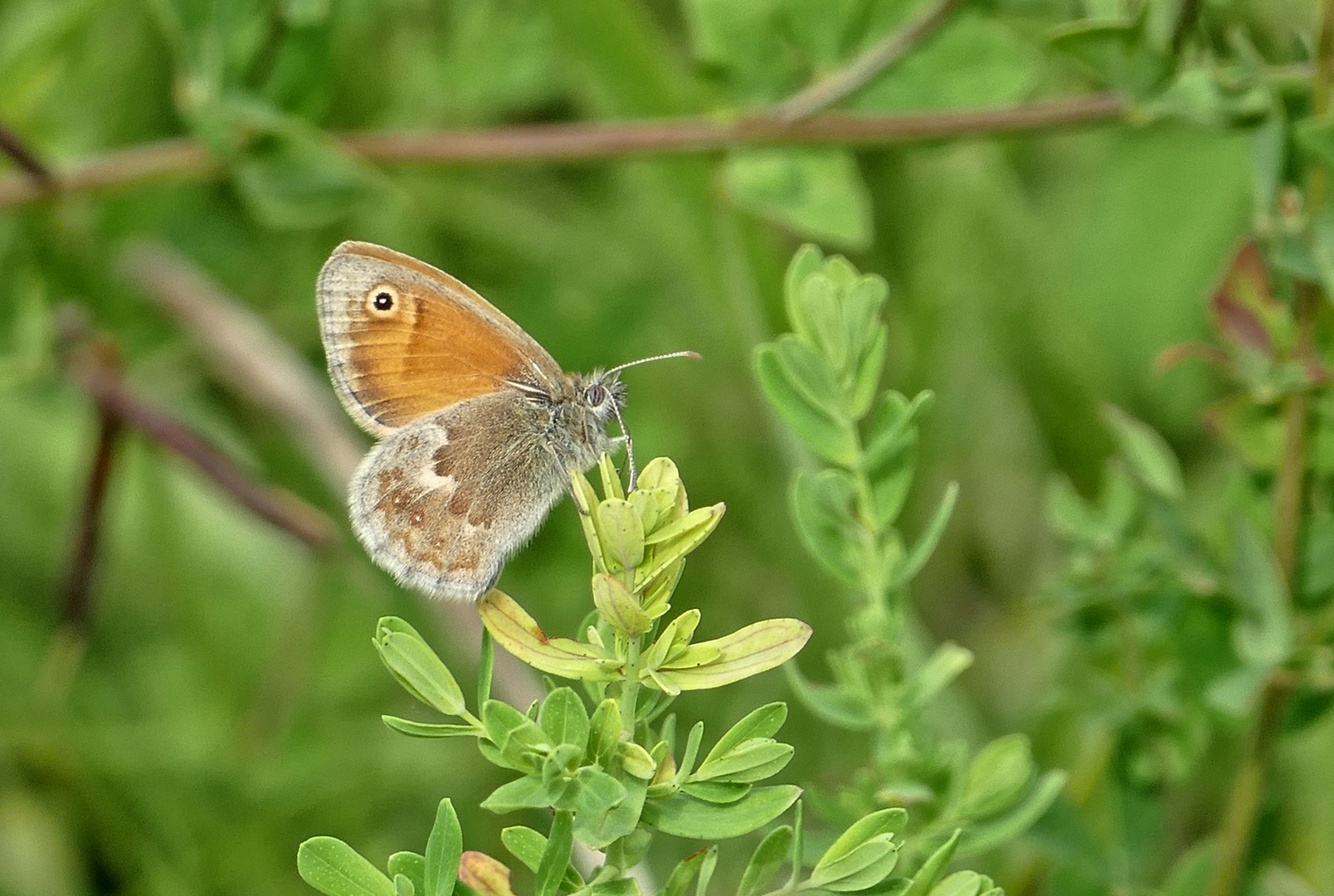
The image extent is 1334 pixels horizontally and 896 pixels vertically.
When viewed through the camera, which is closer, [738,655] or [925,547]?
[738,655]

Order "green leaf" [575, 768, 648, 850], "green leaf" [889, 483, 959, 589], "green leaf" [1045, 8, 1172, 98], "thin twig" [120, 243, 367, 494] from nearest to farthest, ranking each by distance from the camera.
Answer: "green leaf" [575, 768, 648, 850]
"green leaf" [889, 483, 959, 589]
"green leaf" [1045, 8, 1172, 98]
"thin twig" [120, 243, 367, 494]

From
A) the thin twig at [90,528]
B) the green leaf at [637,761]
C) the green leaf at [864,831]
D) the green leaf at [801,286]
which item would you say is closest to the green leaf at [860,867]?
the green leaf at [864,831]

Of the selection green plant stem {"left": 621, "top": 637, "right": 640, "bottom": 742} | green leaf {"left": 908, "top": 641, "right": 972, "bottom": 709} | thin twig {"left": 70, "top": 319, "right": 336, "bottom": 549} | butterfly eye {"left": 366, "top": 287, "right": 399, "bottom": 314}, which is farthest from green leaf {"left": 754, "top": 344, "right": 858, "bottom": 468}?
thin twig {"left": 70, "top": 319, "right": 336, "bottom": 549}

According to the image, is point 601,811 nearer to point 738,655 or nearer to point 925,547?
point 738,655

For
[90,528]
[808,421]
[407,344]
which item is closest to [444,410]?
[407,344]

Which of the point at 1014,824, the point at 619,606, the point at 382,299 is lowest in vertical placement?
the point at 1014,824

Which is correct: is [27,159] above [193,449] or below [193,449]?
above

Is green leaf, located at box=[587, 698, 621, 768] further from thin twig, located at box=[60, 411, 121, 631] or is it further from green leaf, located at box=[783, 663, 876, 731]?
thin twig, located at box=[60, 411, 121, 631]
